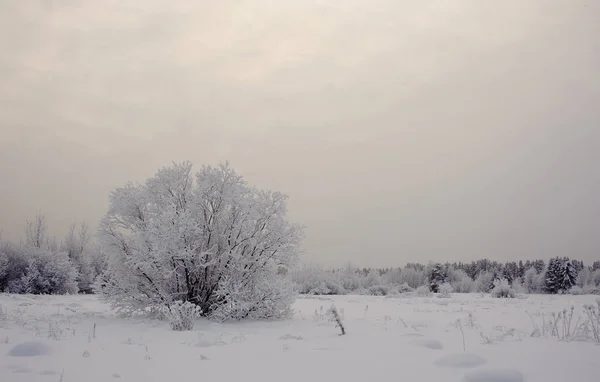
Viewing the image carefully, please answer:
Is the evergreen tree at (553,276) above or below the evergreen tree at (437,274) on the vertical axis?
above

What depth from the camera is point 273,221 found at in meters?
11.1

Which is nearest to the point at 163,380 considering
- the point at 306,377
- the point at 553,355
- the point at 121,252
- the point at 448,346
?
the point at 306,377

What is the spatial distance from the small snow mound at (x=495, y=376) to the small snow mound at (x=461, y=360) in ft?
1.68

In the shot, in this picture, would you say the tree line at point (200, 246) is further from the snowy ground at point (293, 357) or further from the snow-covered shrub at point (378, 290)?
the snow-covered shrub at point (378, 290)

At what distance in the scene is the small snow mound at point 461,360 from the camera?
14.5 ft

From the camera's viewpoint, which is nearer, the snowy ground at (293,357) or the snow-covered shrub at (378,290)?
the snowy ground at (293,357)

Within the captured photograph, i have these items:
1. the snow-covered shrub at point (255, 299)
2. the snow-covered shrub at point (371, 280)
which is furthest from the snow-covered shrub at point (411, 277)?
the snow-covered shrub at point (255, 299)

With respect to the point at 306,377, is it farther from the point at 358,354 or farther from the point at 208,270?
the point at 208,270

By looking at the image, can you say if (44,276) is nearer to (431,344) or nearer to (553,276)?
(431,344)

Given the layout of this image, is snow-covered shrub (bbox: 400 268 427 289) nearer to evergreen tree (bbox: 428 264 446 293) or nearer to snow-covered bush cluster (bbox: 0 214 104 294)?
evergreen tree (bbox: 428 264 446 293)

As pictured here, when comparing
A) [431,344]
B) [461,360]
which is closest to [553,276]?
[431,344]

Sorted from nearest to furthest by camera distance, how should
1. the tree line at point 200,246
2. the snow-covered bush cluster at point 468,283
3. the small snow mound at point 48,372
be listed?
the small snow mound at point 48,372, the tree line at point 200,246, the snow-covered bush cluster at point 468,283

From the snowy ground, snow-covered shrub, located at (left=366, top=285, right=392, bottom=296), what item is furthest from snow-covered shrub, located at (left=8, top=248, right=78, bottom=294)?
snow-covered shrub, located at (left=366, top=285, right=392, bottom=296)

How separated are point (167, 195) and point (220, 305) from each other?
10.8 ft
